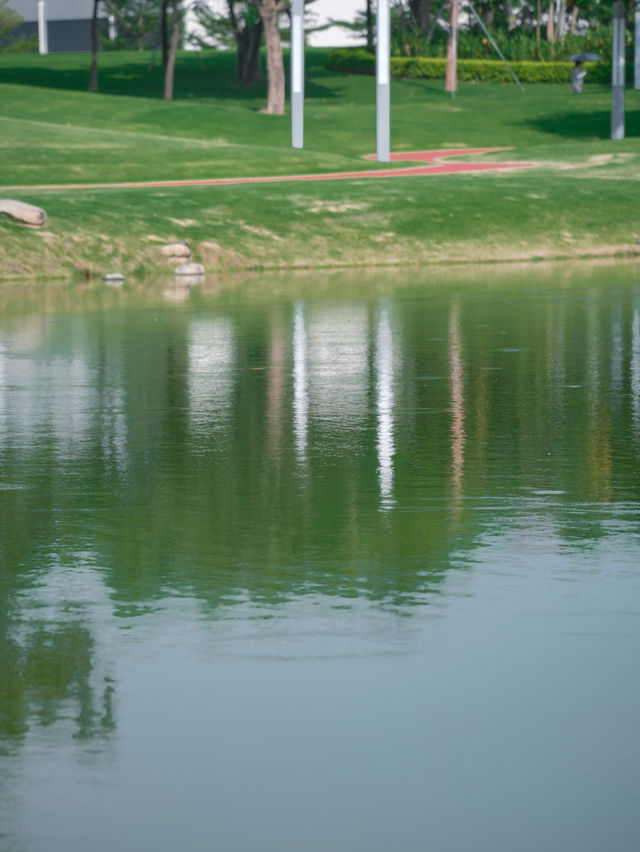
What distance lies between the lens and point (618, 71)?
1956 inches

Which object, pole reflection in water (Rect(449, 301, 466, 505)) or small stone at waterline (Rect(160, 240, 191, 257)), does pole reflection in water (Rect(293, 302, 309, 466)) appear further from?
small stone at waterline (Rect(160, 240, 191, 257))

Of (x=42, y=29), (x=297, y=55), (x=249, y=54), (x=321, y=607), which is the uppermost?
(x=42, y=29)

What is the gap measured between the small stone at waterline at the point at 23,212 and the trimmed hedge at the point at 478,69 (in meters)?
49.8

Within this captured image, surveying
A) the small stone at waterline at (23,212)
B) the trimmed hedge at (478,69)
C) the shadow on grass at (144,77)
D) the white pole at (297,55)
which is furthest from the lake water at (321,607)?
the trimmed hedge at (478,69)

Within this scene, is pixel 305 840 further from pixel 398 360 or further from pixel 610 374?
pixel 398 360

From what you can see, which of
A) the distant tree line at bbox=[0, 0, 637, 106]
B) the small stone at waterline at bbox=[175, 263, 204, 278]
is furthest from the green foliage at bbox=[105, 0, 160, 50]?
the small stone at waterline at bbox=[175, 263, 204, 278]

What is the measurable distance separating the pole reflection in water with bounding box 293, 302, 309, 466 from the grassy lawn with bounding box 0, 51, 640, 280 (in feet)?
31.0

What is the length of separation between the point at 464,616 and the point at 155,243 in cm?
2213

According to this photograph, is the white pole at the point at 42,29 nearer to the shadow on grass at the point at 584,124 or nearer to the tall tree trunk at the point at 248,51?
the tall tree trunk at the point at 248,51

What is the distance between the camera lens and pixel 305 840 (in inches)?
181

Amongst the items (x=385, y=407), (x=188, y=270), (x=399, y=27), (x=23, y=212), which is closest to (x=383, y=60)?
(x=188, y=270)

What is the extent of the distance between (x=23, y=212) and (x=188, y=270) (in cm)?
308

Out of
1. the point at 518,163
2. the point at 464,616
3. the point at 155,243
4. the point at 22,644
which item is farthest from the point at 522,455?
the point at 518,163

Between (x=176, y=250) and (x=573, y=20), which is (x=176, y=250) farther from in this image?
(x=573, y=20)
